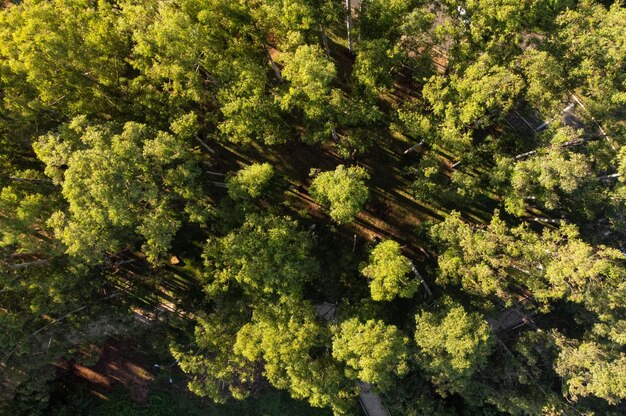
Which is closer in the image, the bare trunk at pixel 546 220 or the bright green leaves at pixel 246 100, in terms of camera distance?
the bright green leaves at pixel 246 100

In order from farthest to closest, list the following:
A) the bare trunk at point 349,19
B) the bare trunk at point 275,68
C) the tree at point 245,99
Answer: the bare trunk at point 275,68 → the bare trunk at point 349,19 → the tree at point 245,99

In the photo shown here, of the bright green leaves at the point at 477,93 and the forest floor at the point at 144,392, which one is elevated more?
the bright green leaves at the point at 477,93

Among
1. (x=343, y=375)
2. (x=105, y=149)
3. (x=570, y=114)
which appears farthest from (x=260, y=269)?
(x=570, y=114)

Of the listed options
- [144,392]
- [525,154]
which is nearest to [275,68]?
[525,154]

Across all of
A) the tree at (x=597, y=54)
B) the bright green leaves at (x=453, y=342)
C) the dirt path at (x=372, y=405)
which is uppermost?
the tree at (x=597, y=54)

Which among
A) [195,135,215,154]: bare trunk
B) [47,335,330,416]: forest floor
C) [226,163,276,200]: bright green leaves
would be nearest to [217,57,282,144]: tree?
[226,163,276,200]: bright green leaves

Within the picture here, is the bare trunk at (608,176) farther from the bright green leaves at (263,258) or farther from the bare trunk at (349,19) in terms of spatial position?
the bare trunk at (349,19)

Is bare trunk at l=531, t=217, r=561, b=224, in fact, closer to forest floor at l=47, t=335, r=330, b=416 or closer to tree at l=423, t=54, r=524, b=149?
tree at l=423, t=54, r=524, b=149

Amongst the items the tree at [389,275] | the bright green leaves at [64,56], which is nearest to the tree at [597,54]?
the tree at [389,275]
